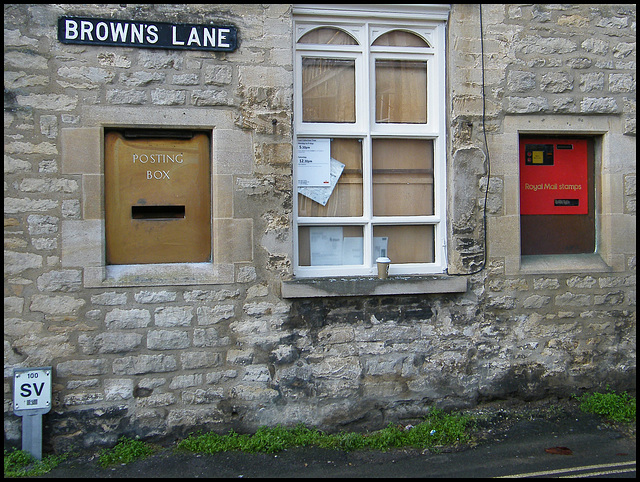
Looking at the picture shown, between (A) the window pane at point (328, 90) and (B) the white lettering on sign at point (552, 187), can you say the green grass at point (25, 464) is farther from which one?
(B) the white lettering on sign at point (552, 187)

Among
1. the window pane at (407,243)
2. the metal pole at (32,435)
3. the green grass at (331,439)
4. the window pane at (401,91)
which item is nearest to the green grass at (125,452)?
the green grass at (331,439)

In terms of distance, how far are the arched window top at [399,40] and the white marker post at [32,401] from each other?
164 inches

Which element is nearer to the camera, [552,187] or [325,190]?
[325,190]

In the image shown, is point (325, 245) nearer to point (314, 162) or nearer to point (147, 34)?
point (314, 162)

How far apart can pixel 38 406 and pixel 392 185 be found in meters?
3.64

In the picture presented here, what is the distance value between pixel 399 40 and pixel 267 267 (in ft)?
8.28

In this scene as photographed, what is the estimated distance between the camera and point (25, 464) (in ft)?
14.2

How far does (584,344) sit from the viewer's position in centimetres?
543

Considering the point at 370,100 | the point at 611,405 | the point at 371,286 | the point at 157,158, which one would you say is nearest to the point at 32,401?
the point at 157,158

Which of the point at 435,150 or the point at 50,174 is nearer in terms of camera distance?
the point at 50,174

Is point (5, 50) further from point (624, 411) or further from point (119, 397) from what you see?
point (624, 411)

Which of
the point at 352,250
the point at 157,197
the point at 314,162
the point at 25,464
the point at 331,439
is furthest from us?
the point at 352,250

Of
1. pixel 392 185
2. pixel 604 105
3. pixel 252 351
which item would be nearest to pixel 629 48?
pixel 604 105

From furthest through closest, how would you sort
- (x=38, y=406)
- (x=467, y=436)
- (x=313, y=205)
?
1. (x=313, y=205)
2. (x=467, y=436)
3. (x=38, y=406)
